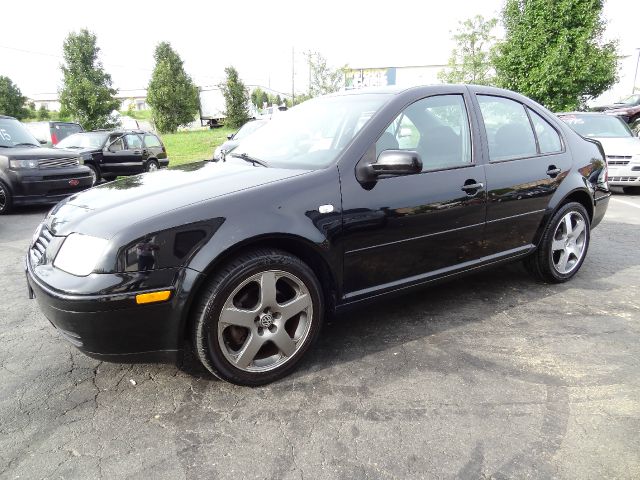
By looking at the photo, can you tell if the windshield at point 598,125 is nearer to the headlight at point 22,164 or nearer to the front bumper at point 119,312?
the front bumper at point 119,312

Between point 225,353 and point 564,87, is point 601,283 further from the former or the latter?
point 564,87

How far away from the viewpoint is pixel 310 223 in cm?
252

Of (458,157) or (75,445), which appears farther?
(458,157)

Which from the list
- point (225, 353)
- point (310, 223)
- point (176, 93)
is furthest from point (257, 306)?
point (176, 93)

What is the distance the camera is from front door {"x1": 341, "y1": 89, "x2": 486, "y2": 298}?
271cm

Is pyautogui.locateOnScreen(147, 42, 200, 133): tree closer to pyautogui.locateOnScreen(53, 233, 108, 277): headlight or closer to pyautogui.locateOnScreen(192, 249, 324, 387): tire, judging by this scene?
pyautogui.locateOnScreen(53, 233, 108, 277): headlight

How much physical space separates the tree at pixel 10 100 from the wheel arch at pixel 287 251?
2043 inches

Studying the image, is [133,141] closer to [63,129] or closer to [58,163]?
[63,129]

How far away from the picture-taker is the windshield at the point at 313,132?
9.34 feet

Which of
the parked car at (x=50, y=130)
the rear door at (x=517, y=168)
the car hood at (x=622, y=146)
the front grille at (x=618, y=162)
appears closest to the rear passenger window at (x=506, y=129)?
the rear door at (x=517, y=168)

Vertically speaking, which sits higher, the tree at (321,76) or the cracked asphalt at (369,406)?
the tree at (321,76)

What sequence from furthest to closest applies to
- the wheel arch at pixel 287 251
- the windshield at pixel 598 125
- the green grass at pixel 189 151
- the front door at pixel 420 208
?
the green grass at pixel 189 151
the windshield at pixel 598 125
the front door at pixel 420 208
the wheel arch at pixel 287 251

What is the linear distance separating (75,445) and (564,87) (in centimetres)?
1704

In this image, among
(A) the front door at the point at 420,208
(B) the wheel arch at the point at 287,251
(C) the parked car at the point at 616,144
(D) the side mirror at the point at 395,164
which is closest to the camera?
(B) the wheel arch at the point at 287,251
